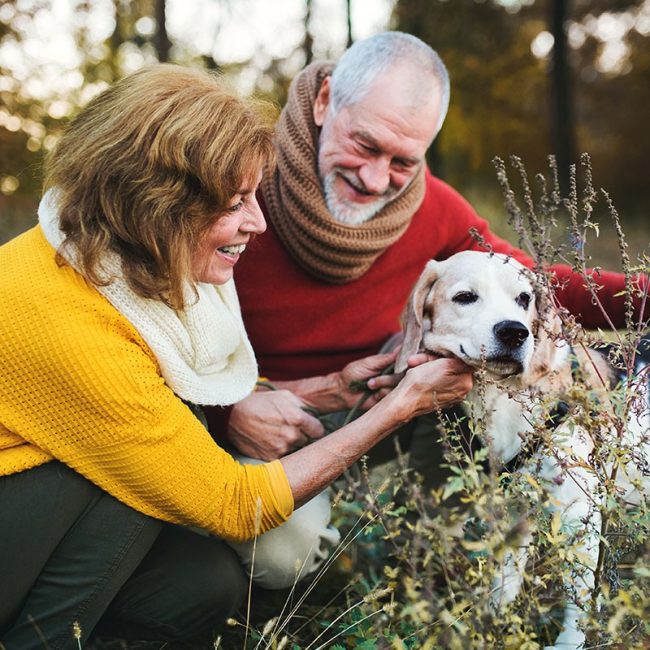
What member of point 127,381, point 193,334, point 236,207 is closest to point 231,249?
point 236,207

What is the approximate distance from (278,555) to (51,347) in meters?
1.07

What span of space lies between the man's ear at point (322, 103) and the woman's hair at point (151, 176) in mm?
1010

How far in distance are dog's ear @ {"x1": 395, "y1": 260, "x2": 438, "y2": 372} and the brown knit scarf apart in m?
0.31

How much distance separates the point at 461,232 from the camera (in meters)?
3.52

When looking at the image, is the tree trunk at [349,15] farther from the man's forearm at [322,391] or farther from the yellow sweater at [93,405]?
the yellow sweater at [93,405]

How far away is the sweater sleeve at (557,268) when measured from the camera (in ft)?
10.0

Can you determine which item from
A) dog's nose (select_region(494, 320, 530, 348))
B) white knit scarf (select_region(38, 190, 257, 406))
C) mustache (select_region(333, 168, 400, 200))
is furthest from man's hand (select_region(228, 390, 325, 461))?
mustache (select_region(333, 168, 400, 200))

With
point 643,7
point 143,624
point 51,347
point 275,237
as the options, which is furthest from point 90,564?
point 643,7

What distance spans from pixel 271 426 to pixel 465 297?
0.81m

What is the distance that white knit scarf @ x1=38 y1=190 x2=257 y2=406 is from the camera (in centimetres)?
217

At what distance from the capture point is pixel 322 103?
3277 millimetres

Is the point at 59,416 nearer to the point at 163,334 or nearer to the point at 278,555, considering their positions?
the point at 163,334

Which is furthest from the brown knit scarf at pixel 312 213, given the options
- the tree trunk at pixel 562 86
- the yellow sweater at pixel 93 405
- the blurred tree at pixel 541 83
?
the tree trunk at pixel 562 86

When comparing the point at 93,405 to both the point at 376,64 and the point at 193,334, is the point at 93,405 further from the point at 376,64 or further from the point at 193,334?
the point at 376,64
